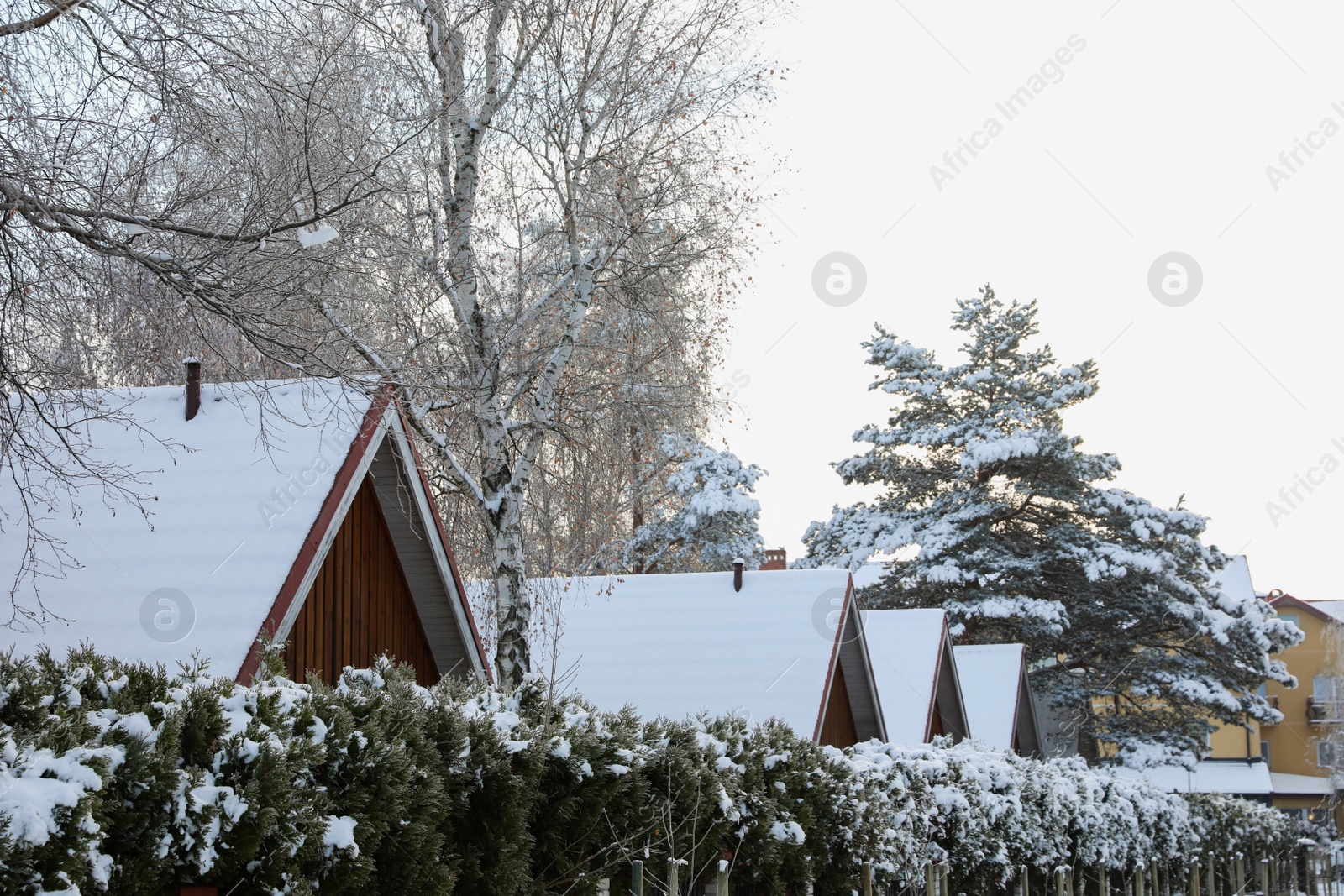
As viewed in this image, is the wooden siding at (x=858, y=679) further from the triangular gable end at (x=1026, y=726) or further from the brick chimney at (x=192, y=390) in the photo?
the brick chimney at (x=192, y=390)

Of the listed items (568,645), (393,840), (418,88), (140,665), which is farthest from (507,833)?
(568,645)

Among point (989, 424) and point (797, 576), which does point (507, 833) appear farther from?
point (989, 424)

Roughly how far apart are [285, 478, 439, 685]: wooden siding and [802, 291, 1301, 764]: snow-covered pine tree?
26310mm

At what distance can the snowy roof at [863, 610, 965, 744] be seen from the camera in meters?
19.6

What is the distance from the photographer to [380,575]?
1016cm

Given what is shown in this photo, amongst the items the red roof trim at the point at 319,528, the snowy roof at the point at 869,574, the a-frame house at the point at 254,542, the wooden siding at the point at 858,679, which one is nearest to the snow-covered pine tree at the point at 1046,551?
the snowy roof at the point at 869,574

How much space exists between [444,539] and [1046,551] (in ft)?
96.0

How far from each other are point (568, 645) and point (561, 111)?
7425 millimetres

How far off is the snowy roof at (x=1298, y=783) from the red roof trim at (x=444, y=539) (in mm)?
48625

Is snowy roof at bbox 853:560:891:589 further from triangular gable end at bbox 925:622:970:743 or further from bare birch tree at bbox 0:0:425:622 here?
bare birch tree at bbox 0:0:425:622

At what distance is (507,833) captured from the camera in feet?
18.7

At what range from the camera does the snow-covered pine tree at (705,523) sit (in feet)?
128

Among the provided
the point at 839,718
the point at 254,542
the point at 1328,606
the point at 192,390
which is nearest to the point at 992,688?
the point at 839,718

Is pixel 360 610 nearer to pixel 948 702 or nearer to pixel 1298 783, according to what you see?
pixel 948 702
